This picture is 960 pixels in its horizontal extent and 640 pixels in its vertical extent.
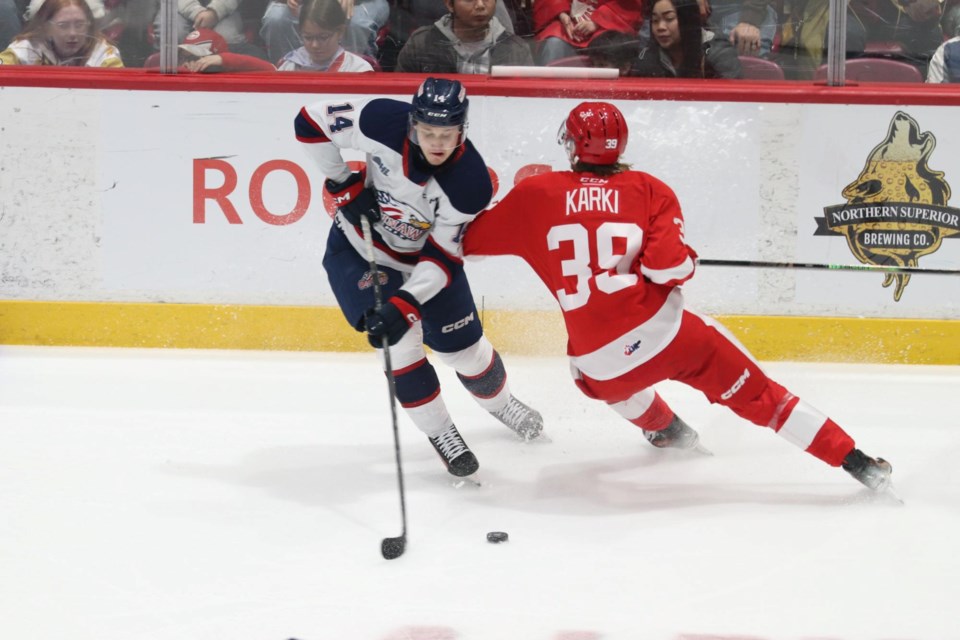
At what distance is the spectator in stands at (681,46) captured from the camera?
441 cm

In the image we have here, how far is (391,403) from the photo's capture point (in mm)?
2818

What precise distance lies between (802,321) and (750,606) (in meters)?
2.28

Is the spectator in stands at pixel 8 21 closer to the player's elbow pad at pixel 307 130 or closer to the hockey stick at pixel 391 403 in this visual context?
the player's elbow pad at pixel 307 130

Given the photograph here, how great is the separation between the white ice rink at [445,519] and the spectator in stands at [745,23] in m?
1.40

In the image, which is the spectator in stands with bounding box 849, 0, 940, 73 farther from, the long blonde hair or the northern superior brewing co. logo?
the long blonde hair

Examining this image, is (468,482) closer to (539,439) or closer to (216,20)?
(539,439)

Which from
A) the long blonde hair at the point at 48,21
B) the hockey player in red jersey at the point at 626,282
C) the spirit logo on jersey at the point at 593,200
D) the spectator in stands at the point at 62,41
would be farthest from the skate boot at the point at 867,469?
the long blonde hair at the point at 48,21

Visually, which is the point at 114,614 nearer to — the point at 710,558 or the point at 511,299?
the point at 710,558

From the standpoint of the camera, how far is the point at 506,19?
14.7 feet

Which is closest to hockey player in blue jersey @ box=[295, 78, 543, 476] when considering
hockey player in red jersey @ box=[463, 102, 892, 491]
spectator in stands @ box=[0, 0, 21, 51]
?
hockey player in red jersey @ box=[463, 102, 892, 491]

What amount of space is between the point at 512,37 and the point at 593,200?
6.37 ft

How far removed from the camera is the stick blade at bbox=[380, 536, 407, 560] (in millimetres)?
2482

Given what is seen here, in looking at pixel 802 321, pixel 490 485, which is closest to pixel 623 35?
pixel 802 321

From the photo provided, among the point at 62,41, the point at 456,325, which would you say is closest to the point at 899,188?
the point at 456,325
